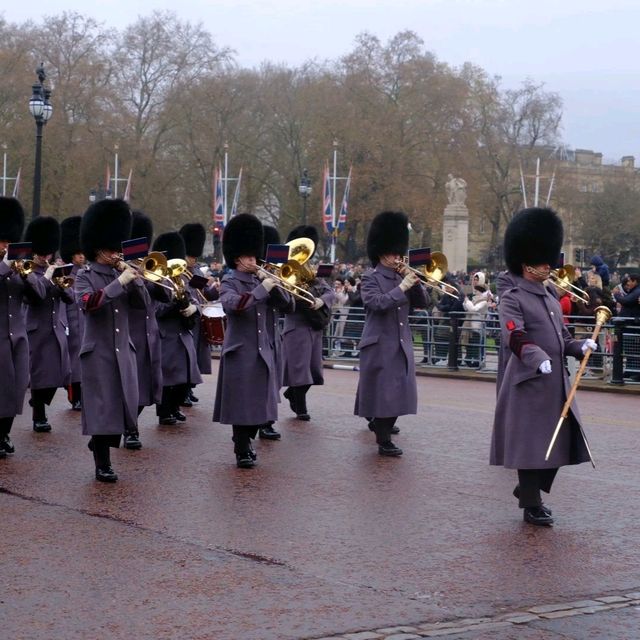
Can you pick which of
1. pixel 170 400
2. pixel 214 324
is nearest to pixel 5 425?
pixel 214 324

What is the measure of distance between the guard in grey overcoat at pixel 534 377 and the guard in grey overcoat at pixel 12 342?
3.86 meters

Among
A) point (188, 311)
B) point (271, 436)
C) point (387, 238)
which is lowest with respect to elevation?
point (271, 436)

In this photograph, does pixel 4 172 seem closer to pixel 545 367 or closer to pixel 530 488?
pixel 530 488

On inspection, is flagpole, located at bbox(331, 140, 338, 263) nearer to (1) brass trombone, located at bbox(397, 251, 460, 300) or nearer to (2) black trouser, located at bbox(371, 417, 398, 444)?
(1) brass trombone, located at bbox(397, 251, 460, 300)

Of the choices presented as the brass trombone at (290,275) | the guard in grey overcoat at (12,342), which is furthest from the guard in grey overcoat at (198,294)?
the guard in grey overcoat at (12,342)

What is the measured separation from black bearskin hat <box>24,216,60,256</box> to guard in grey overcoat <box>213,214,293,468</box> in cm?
270

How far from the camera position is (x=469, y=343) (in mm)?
20000

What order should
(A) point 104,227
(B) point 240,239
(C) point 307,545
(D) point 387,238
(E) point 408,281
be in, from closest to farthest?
(C) point 307,545 < (A) point 104,227 < (B) point 240,239 < (E) point 408,281 < (D) point 387,238

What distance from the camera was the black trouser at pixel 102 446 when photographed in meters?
9.06

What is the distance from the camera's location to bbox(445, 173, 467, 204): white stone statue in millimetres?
57250

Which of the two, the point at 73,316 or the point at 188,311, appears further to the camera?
the point at 73,316

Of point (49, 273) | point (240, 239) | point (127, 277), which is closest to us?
point (127, 277)

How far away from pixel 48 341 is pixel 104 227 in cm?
298

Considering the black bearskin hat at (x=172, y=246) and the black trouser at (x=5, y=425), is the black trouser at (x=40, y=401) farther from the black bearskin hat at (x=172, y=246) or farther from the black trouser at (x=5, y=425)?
the black bearskin hat at (x=172, y=246)
